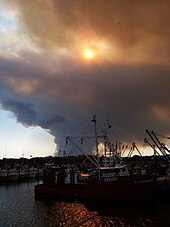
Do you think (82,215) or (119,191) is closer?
(82,215)

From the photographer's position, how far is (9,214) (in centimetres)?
5222

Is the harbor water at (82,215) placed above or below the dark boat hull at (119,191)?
below

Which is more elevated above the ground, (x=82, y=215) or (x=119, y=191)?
(x=119, y=191)

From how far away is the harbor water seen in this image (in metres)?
43.2

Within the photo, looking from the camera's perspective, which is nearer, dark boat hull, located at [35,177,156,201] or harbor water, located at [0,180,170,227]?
harbor water, located at [0,180,170,227]

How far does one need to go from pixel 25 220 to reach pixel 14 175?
88.0m

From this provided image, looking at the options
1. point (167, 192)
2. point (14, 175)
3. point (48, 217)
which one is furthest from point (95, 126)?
point (14, 175)

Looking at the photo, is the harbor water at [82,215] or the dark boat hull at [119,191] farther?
the dark boat hull at [119,191]

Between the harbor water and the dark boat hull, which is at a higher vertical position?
the dark boat hull

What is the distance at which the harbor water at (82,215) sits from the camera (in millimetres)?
43219

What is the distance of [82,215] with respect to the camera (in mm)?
48656

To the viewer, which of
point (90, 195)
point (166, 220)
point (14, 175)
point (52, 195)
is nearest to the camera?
point (166, 220)

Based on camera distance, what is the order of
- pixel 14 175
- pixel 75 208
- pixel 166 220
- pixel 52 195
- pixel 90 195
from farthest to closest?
pixel 14 175 → pixel 52 195 → pixel 90 195 → pixel 75 208 → pixel 166 220

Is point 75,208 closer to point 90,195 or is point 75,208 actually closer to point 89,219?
point 90,195
